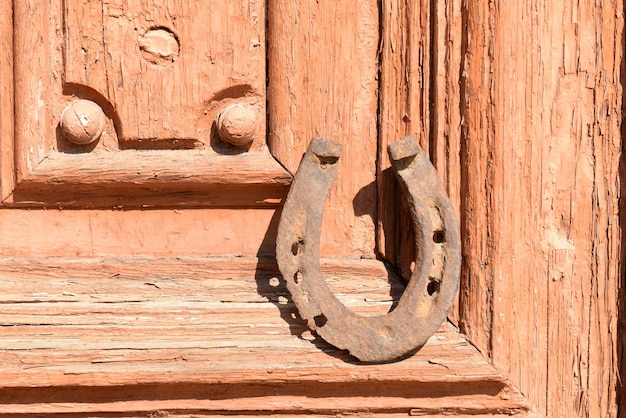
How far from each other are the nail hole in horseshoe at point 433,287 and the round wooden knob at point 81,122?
1.46ft

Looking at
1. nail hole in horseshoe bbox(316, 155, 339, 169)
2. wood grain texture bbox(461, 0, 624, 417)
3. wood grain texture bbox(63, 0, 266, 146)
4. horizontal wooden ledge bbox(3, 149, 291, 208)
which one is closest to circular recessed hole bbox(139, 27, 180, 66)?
wood grain texture bbox(63, 0, 266, 146)

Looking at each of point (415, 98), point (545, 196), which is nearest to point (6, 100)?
point (415, 98)

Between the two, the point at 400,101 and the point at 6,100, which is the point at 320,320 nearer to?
the point at 400,101

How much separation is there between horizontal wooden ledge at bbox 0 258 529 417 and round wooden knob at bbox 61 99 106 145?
0.15 meters

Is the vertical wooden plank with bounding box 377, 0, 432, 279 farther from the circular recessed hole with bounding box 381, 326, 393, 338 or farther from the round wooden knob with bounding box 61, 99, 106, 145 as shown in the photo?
the round wooden knob with bounding box 61, 99, 106, 145

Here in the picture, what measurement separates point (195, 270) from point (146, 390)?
0.51ft

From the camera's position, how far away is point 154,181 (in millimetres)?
933

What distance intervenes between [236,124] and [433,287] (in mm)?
310

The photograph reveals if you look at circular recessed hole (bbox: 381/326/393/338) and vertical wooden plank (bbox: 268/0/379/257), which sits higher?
vertical wooden plank (bbox: 268/0/379/257)

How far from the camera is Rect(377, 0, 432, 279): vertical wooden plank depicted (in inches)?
37.1

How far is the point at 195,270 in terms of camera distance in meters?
0.94

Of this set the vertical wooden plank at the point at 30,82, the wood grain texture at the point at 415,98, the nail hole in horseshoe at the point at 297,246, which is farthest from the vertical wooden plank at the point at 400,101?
the vertical wooden plank at the point at 30,82

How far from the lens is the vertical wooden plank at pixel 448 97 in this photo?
0.93 m

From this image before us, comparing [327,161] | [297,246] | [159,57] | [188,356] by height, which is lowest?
[188,356]
